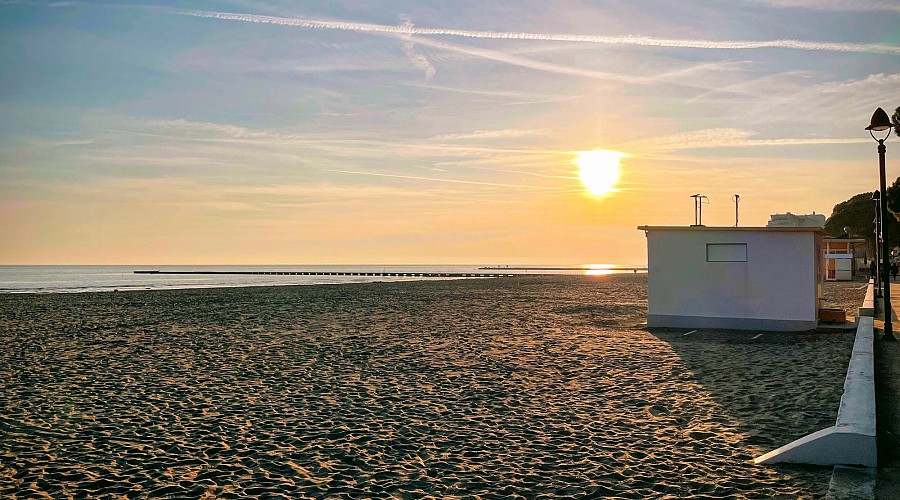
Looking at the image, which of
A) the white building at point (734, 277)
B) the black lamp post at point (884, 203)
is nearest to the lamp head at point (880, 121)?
the black lamp post at point (884, 203)

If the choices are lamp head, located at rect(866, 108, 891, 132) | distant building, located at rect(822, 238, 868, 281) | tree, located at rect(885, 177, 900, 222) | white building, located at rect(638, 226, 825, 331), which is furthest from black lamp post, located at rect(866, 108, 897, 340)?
distant building, located at rect(822, 238, 868, 281)

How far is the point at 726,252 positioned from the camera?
19.2 meters

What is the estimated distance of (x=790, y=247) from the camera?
18.6 m

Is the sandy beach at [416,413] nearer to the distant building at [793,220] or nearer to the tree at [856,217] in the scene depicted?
the distant building at [793,220]

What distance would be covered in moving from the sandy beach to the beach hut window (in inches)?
82.2

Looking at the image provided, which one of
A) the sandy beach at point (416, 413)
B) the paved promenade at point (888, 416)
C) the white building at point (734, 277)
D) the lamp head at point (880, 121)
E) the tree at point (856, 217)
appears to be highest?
the tree at point (856, 217)

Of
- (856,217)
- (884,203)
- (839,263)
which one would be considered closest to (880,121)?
(884,203)

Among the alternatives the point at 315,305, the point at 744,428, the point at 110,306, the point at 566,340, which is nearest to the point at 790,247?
the point at 566,340

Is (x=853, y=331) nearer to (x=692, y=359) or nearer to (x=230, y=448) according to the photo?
(x=692, y=359)

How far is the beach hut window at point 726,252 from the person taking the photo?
19.1 meters

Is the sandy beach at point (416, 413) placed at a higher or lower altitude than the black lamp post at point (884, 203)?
lower

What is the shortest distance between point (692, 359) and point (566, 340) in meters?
3.96

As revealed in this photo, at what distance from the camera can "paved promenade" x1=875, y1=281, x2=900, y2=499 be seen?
581cm

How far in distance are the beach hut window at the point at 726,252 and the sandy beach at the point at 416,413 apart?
2.09m
